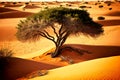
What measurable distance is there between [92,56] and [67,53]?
148 cm

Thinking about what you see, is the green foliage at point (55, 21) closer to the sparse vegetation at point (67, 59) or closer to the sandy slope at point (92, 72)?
the sparse vegetation at point (67, 59)

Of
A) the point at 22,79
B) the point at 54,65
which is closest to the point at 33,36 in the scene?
the point at 54,65

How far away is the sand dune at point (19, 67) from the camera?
1095 cm

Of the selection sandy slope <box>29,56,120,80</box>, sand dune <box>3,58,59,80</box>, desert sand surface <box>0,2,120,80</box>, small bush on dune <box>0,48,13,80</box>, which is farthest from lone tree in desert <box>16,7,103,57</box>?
sandy slope <box>29,56,120,80</box>

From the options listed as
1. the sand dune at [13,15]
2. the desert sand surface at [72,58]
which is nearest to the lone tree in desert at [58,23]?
the desert sand surface at [72,58]

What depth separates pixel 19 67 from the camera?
11508 mm

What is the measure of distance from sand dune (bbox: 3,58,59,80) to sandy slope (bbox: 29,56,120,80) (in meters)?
2.13

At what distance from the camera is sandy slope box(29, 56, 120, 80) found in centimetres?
807

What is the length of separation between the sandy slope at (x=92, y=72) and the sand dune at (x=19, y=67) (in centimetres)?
213

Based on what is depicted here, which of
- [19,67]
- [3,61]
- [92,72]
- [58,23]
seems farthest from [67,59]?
[92,72]

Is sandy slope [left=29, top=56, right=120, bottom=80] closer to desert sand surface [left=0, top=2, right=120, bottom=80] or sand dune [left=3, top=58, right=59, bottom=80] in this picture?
desert sand surface [left=0, top=2, right=120, bottom=80]

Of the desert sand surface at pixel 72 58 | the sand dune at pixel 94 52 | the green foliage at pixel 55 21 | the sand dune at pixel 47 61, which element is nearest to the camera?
the desert sand surface at pixel 72 58

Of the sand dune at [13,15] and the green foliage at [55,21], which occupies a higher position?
the green foliage at [55,21]

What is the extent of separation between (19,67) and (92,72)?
4.20 meters
